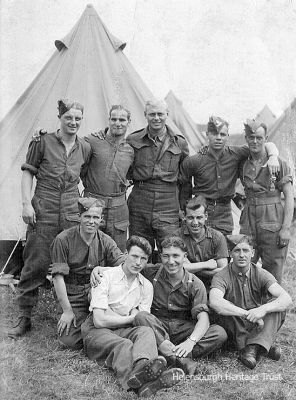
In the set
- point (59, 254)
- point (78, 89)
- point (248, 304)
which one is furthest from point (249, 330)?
point (78, 89)

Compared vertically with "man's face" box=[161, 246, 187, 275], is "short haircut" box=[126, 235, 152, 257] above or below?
above

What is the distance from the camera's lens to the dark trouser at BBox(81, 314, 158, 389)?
11.5 ft

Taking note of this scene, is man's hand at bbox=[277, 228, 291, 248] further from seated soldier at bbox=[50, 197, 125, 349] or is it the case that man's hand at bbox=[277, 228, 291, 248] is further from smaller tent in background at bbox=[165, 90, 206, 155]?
smaller tent in background at bbox=[165, 90, 206, 155]

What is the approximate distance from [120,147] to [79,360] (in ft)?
6.04

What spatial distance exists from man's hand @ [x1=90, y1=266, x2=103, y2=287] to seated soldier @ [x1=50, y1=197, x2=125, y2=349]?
0.68 feet

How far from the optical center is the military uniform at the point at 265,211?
15.5ft

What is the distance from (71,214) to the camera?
4527 millimetres

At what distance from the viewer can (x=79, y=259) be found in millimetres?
4270

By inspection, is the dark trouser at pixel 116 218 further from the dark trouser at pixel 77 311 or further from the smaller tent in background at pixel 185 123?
the smaller tent in background at pixel 185 123

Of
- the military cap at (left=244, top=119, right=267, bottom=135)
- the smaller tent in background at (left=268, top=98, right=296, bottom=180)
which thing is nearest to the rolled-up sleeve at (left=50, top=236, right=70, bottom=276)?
the military cap at (left=244, top=119, right=267, bottom=135)

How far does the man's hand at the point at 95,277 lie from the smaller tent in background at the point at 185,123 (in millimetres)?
3689

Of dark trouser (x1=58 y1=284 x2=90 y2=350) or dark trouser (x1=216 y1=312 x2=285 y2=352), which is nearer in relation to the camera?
dark trouser (x1=216 y1=312 x2=285 y2=352)

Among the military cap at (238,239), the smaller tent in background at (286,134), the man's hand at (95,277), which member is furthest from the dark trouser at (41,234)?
the smaller tent in background at (286,134)

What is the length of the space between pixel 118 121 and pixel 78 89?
2025 mm
